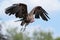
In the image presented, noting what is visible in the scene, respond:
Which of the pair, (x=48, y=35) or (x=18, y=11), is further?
(x=48, y=35)

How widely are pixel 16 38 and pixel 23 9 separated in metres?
23.9

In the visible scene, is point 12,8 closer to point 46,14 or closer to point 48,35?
point 46,14

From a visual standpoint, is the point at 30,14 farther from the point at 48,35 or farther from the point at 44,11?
the point at 48,35

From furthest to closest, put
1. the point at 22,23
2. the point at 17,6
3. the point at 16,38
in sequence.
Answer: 1. the point at 16,38
2. the point at 17,6
3. the point at 22,23

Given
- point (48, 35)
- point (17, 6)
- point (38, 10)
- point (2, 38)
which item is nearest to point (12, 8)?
point (17, 6)

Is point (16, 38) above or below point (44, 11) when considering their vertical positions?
below

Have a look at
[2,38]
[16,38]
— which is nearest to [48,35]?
[16,38]

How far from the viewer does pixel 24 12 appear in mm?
12109

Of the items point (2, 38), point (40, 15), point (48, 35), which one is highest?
point (40, 15)

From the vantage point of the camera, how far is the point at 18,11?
1232 centimetres

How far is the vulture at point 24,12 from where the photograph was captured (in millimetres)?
11191

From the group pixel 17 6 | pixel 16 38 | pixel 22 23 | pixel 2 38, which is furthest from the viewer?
pixel 16 38

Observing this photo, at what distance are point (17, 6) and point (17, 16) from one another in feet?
1.36

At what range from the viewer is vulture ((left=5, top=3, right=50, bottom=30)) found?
11191mm
